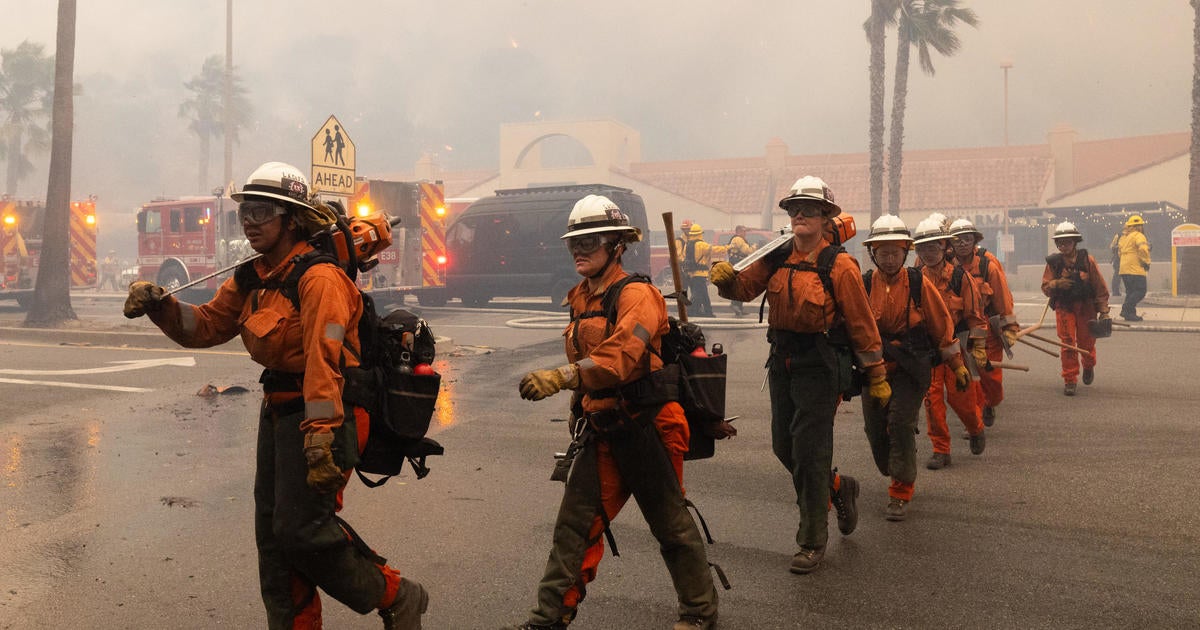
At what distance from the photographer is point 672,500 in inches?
157

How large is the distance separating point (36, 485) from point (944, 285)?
6494mm

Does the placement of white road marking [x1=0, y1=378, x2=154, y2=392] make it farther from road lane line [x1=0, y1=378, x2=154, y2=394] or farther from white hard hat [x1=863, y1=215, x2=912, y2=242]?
white hard hat [x1=863, y1=215, x2=912, y2=242]

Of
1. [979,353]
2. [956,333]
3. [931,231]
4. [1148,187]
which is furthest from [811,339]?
[1148,187]

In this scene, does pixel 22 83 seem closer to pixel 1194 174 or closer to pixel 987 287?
pixel 1194 174

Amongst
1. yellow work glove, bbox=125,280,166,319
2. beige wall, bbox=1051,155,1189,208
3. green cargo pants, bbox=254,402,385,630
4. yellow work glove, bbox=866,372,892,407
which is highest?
beige wall, bbox=1051,155,1189,208

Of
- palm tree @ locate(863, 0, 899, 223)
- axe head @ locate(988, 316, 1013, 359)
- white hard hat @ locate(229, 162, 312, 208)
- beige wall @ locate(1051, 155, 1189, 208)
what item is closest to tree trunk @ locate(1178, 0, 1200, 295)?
palm tree @ locate(863, 0, 899, 223)

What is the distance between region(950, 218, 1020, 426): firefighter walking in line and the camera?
845 centimetres

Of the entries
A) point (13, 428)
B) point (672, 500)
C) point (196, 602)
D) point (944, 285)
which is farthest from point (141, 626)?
point (944, 285)

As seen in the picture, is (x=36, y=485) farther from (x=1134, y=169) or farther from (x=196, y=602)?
(x=1134, y=169)

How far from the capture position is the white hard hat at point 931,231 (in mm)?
7332

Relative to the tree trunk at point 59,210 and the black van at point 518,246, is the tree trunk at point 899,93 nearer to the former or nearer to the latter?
the black van at point 518,246

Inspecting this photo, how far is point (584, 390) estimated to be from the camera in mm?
3875

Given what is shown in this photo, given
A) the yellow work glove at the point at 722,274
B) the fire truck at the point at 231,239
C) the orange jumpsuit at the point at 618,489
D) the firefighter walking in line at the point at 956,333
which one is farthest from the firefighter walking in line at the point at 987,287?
the fire truck at the point at 231,239

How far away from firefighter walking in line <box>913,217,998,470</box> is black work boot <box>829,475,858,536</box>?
5.74 ft
